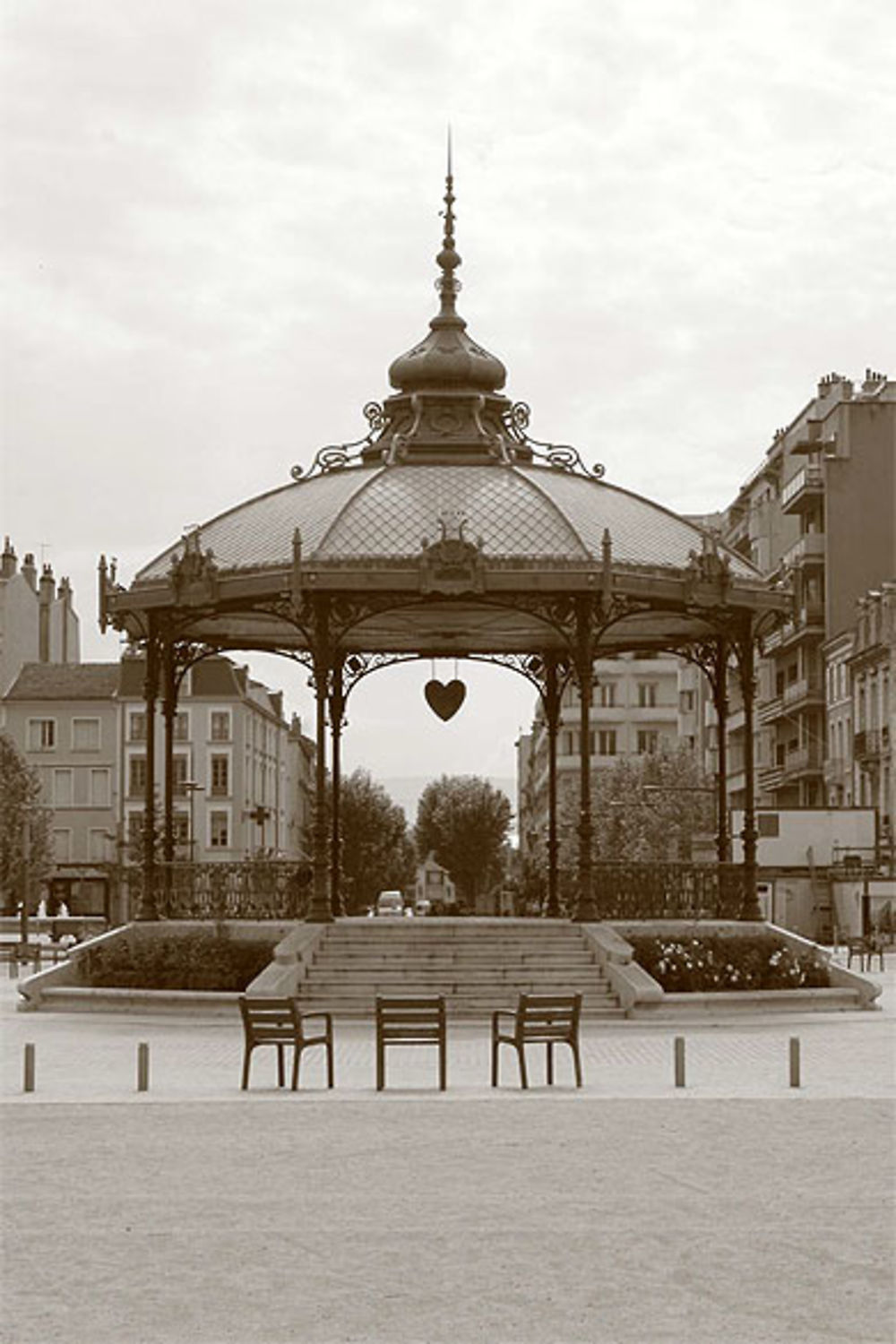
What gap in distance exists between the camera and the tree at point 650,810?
89.4m

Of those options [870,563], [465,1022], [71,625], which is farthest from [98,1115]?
[71,625]

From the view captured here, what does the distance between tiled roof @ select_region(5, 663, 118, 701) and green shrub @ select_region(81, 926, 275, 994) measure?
79.2 meters

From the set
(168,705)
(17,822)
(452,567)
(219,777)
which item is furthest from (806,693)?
(452,567)

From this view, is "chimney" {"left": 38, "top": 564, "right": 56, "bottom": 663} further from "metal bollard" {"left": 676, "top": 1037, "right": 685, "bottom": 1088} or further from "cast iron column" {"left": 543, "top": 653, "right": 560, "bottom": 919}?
"metal bollard" {"left": 676, "top": 1037, "right": 685, "bottom": 1088}

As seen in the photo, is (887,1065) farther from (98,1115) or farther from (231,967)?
(231,967)

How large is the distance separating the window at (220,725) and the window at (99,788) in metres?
6.03

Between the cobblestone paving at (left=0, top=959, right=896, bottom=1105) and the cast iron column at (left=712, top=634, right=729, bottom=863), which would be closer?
the cobblestone paving at (left=0, top=959, right=896, bottom=1105)

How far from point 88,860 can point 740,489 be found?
34852mm

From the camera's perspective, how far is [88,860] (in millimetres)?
114375

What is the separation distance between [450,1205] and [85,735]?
100685 mm

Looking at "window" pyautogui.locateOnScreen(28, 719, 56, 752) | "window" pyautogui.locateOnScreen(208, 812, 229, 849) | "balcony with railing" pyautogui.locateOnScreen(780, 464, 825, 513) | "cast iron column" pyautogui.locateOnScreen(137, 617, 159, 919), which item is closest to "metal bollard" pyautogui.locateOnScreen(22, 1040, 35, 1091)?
"cast iron column" pyautogui.locateOnScreen(137, 617, 159, 919)

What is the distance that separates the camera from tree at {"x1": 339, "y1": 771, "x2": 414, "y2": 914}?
12000cm

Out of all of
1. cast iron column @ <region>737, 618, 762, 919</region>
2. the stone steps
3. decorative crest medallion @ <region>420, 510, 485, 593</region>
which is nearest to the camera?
the stone steps

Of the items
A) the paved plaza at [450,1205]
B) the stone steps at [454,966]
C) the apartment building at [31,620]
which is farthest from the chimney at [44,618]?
the paved plaza at [450,1205]
